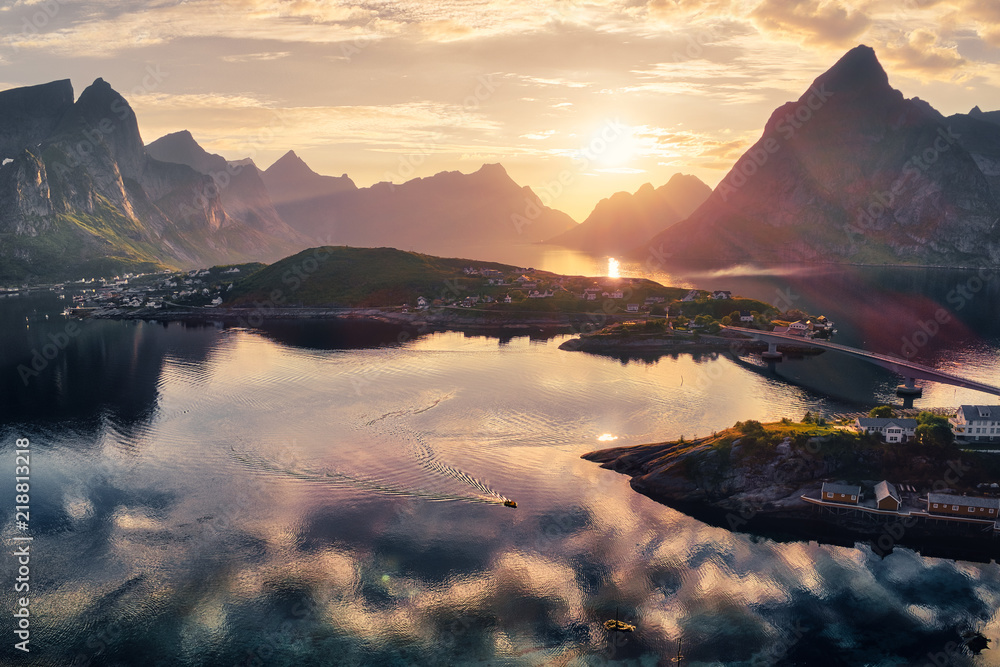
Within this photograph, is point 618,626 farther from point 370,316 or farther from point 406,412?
point 370,316

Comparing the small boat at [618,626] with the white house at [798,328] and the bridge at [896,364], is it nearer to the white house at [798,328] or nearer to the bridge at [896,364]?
A: the bridge at [896,364]

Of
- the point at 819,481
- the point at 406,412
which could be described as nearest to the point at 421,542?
the point at 406,412

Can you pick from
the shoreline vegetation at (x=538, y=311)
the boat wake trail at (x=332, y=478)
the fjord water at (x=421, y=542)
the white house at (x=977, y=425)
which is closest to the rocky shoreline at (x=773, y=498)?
the fjord water at (x=421, y=542)

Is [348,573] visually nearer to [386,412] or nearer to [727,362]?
[386,412]

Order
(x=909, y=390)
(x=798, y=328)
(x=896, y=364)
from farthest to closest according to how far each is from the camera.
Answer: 1. (x=798, y=328)
2. (x=896, y=364)
3. (x=909, y=390)

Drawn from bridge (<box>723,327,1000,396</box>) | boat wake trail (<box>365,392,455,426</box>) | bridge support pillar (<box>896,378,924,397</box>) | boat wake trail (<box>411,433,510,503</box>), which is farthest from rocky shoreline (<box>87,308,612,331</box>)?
boat wake trail (<box>411,433,510,503</box>)
